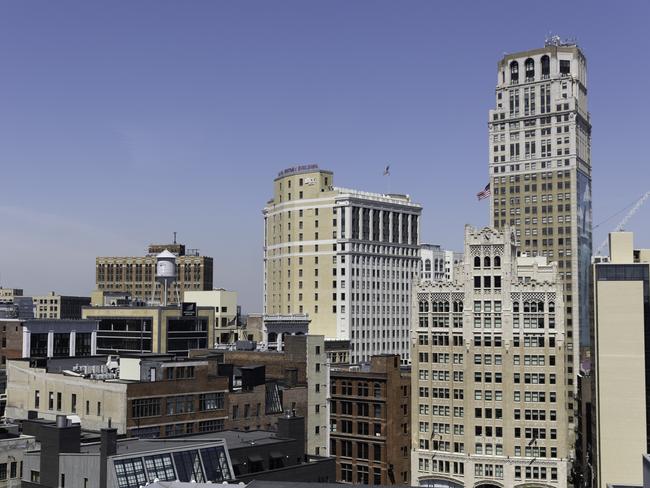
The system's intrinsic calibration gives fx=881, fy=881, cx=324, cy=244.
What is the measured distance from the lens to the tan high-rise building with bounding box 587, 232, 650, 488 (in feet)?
486

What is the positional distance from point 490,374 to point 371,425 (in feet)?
79.2

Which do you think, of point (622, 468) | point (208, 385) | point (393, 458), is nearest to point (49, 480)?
point (208, 385)

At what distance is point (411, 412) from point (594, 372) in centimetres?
3578

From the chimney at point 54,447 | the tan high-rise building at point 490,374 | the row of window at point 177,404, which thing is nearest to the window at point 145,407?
the row of window at point 177,404

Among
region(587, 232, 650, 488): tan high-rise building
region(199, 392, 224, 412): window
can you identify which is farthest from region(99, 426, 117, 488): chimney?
region(587, 232, 650, 488): tan high-rise building

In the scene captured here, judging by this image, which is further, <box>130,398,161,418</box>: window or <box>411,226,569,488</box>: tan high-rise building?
<box>411,226,569,488</box>: tan high-rise building

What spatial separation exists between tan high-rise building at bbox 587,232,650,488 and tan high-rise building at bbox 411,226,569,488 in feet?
27.6

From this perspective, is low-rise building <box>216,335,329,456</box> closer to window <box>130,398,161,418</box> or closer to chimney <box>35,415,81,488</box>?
window <box>130,398,161,418</box>

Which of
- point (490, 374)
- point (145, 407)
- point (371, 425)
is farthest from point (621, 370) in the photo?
point (145, 407)

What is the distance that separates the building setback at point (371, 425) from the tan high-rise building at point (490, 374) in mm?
3985

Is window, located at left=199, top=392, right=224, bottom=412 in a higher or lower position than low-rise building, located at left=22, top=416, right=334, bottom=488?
higher

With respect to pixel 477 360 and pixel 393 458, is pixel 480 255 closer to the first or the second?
pixel 477 360

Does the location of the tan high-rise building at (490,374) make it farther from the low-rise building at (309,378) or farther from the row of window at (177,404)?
the row of window at (177,404)

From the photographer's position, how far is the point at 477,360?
543 ft
